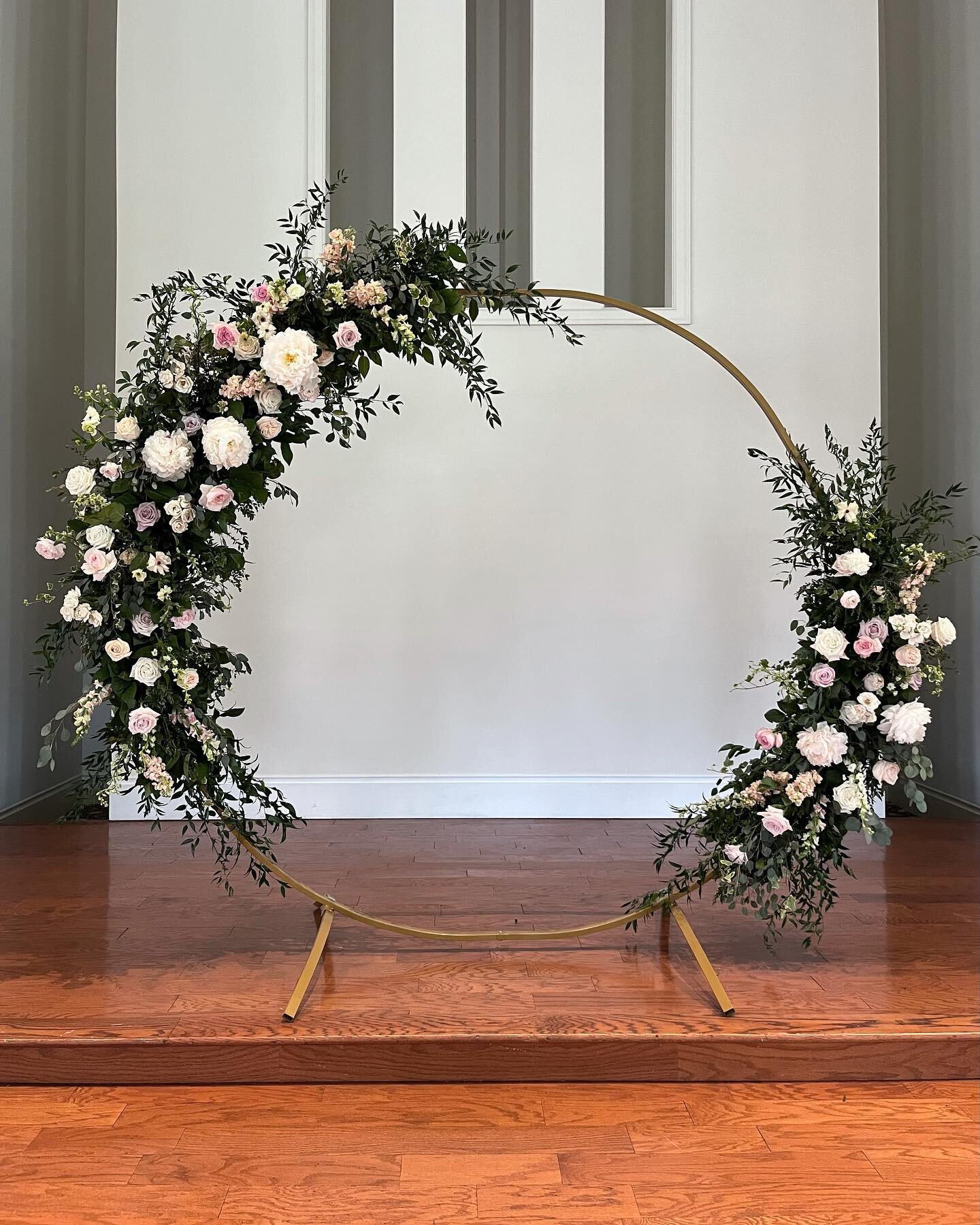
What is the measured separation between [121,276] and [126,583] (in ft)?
7.80

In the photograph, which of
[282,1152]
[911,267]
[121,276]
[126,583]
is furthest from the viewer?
[911,267]

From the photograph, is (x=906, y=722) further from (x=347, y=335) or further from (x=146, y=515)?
(x=146, y=515)

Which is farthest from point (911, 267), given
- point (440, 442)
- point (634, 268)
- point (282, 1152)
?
point (282, 1152)

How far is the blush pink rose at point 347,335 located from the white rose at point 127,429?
0.49 metres

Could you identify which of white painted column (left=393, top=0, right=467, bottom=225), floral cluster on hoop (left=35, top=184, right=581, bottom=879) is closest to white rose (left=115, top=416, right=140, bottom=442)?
Result: floral cluster on hoop (left=35, top=184, right=581, bottom=879)

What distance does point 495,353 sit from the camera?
162 inches

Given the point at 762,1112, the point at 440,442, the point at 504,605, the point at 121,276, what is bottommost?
the point at 762,1112

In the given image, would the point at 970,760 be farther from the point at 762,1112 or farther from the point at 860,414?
the point at 762,1112

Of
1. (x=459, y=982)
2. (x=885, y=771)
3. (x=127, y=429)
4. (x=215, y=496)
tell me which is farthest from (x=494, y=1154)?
(x=127, y=429)

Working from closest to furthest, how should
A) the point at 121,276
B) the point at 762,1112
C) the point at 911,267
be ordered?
the point at 762,1112 < the point at 121,276 < the point at 911,267

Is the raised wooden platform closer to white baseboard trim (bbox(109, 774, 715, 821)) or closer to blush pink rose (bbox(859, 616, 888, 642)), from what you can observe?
white baseboard trim (bbox(109, 774, 715, 821))

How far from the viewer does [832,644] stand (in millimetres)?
2273

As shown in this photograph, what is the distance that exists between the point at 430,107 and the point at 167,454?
2.64m

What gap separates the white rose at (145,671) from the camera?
85.4 inches
